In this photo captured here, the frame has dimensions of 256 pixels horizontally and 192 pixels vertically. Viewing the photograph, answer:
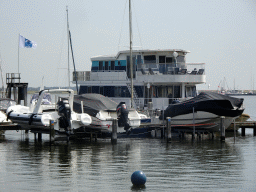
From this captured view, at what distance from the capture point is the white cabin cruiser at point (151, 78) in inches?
1528

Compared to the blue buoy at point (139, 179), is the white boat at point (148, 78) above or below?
above

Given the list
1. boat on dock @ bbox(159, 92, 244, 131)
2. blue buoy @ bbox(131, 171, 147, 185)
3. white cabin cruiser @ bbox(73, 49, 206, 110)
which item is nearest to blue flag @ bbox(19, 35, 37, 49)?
white cabin cruiser @ bbox(73, 49, 206, 110)

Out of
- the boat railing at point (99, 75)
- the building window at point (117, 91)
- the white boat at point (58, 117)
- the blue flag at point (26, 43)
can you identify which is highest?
the blue flag at point (26, 43)

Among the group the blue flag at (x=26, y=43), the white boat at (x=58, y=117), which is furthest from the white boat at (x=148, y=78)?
the white boat at (x=58, y=117)

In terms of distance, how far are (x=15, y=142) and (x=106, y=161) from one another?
10.8 metres

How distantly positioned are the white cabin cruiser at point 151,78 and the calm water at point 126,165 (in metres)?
7.79

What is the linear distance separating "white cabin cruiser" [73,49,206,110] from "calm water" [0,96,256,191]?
7787 mm

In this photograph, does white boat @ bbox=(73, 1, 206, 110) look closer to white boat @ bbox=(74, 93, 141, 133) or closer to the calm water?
white boat @ bbox=(74, 93, 141, 133)

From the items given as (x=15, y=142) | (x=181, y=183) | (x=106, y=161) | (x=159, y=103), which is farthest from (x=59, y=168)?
(x=159, y=103)

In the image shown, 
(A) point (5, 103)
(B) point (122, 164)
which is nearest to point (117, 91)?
(A) point (5, 103)

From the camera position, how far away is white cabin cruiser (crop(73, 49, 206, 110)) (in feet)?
127

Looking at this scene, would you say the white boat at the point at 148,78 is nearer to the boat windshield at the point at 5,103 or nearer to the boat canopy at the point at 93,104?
the boat canopy at the point at 93,104

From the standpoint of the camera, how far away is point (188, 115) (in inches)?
1265

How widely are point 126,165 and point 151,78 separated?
1812cm
